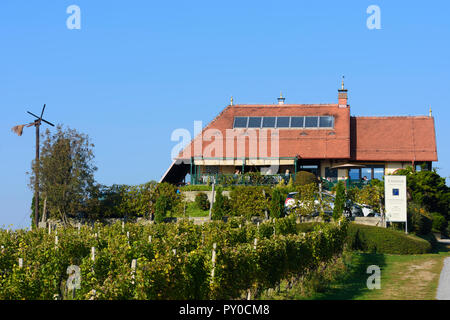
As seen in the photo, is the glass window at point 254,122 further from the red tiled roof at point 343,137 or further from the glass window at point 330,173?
the glass window at point 330,173

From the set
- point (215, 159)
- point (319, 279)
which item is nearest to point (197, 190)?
point (215, 159)

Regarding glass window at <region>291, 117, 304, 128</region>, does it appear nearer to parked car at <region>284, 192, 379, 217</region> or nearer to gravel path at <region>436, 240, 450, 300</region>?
parked car at <region>284, 192, 379, 217</region>

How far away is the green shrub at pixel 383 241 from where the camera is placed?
26.5 meters

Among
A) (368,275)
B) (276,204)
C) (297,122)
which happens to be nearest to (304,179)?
(276,204)

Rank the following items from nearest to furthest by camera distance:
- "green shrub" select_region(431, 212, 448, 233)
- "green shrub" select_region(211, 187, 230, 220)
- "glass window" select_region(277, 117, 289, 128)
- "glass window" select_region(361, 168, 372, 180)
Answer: "green shrub" select_region(211, 187, 230, 220)
"green shrub" select_region(431, 212, 448, 233)
"glass window" select_region(361, 168, 372, 180)
"glass window" select_region(277, 117, 289, 128)

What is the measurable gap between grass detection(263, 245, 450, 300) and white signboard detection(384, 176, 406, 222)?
3.97 metres

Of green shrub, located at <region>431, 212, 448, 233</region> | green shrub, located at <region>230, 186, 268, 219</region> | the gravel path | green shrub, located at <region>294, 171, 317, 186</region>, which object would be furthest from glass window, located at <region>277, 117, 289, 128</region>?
the gravel path

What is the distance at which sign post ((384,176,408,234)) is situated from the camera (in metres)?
29.4

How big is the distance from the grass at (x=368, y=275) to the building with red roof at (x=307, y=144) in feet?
53.0

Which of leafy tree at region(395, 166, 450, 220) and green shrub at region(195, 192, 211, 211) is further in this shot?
leafy tree at region(395, 166, 450, 220)

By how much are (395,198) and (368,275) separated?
1018cm

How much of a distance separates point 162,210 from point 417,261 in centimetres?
1474

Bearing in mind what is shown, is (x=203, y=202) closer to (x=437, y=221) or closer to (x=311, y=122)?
(x=311, y=122)
